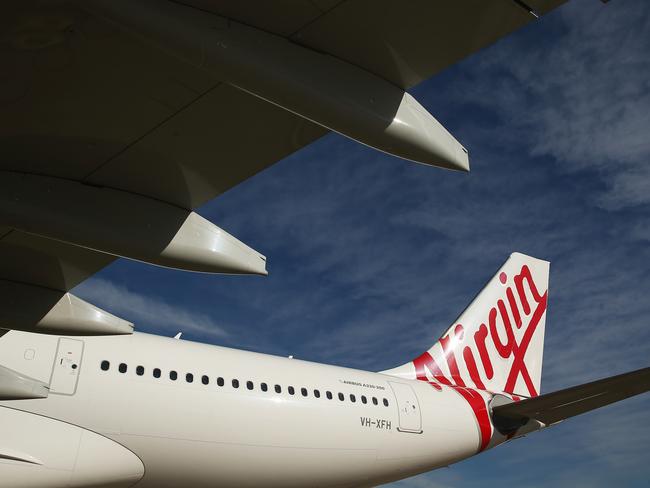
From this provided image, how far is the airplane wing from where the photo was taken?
9.63 ft

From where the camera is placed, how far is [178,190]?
481 centimetres

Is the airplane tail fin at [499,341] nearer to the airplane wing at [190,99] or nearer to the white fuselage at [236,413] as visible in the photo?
the white fuselage at [236,413]

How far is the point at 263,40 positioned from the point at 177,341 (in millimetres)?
7651

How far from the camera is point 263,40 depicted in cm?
301

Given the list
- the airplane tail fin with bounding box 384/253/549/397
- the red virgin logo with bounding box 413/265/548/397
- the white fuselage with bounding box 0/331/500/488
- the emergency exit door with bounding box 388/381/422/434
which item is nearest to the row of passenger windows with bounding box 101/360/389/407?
the white fuselage with bounding box 0/331/500/488

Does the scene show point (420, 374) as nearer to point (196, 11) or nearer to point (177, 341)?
point (177, 341)

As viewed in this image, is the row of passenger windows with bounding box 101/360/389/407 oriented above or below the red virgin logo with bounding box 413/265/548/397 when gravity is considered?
below

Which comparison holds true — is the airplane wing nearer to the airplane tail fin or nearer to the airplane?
the airplane

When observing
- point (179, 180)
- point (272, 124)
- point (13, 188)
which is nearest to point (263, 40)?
point (272, 124)

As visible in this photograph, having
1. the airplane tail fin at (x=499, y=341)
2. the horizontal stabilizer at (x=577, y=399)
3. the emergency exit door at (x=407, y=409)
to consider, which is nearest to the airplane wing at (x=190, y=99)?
the emergency exit door at (x=407, y=409)

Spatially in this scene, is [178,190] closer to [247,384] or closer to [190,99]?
[190,99]

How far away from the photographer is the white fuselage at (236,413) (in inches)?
327

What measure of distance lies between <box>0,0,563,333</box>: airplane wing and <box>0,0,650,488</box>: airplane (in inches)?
0.5

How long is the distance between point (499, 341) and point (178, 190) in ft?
38.0
